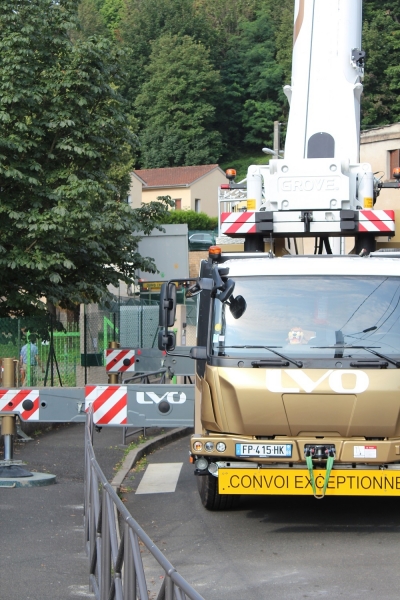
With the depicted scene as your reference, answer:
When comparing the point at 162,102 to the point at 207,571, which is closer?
the point at 207,571

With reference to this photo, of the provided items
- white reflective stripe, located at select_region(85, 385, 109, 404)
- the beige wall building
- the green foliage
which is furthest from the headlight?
the green foliage

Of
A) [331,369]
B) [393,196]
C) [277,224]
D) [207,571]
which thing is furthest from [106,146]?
[393,196]

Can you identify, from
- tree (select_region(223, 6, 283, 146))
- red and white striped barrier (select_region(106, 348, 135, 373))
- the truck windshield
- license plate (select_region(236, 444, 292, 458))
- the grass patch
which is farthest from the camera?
tree (select_region(223, 6, 283, 146))

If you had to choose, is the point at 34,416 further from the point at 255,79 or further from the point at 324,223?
the point at 255,79

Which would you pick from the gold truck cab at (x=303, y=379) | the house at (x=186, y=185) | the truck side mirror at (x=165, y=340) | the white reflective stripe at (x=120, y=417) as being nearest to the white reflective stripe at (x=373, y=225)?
the gold truck cab at (x=303, y=379)

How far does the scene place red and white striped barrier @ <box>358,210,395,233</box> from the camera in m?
10.3

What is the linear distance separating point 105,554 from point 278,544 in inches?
130

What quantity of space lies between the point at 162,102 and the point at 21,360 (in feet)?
252

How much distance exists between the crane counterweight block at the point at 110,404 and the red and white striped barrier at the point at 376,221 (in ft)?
8.39

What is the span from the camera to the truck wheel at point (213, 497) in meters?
9.77

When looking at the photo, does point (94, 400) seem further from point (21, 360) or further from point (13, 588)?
A: point (21, 360)

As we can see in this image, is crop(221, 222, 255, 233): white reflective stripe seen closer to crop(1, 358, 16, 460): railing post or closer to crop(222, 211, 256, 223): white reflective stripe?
crop(222, 211, 256, 223): white reflective stripe

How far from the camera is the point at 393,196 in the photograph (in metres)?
31.4

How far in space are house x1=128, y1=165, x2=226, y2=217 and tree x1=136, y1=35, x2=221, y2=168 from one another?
14.3 ft
